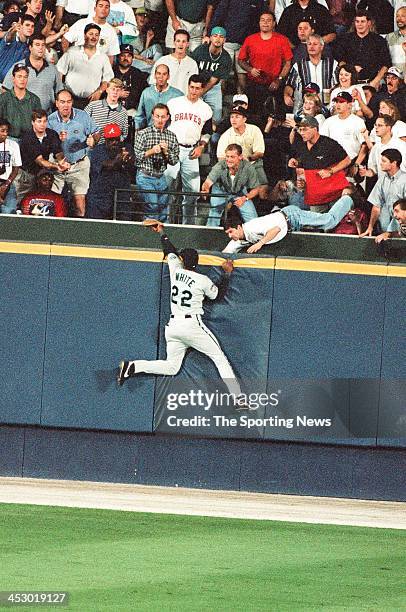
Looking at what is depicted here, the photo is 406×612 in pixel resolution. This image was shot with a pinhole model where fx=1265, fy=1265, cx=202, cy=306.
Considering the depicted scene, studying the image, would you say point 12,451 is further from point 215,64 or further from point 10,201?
point 215,64

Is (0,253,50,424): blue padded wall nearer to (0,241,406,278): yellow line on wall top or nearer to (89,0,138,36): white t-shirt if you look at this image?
(0,241,406,278): yellow line on wall top

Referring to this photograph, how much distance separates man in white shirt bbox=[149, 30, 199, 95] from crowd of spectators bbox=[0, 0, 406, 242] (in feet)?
0.06

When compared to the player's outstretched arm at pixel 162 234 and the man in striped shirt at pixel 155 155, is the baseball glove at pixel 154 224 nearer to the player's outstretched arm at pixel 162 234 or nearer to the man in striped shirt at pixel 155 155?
the player's outstretched arm at pixel 162 234

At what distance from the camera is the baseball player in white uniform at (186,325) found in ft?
44.8

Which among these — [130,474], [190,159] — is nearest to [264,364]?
[130,474]

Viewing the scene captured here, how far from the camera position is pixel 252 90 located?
16.9 meters

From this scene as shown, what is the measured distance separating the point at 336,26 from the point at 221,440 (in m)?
6.85

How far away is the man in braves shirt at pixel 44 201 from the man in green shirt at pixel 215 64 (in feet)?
9.41

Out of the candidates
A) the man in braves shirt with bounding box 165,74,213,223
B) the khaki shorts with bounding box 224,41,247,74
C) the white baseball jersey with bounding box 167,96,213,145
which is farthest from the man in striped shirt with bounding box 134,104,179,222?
the khaki shorts with bounding box 224,41,247,74

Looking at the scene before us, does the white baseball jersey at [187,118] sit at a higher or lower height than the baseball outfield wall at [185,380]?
higher

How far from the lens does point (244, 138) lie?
598 inches

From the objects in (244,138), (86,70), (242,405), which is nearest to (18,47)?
(86,70)

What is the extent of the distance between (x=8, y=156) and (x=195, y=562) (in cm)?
672
